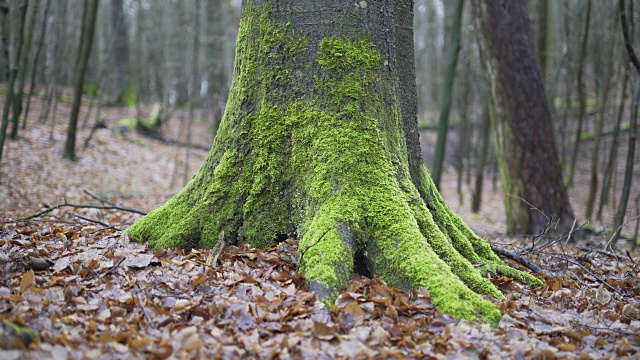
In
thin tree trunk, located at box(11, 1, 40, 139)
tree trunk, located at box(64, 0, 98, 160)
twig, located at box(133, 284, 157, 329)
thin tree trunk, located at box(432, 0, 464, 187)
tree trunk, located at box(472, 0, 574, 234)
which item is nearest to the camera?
twig, located at box(133, 284, 157, 329)

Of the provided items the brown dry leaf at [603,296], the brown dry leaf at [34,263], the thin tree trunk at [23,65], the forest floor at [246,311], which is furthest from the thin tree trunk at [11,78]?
the brown dry leaf at [603,296]

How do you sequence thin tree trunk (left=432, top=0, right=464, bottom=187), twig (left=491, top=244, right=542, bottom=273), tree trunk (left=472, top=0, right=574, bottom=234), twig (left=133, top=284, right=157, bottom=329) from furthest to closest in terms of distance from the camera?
thin tree trunk (left=432, top=0, right=464, bottom=187) → tree trunk (left=472, top=0, right=574, bottom=234) → twig (left=491, top=244, right=542, bottom=273) → twig (left=133, top=284, right=157, bottom=329)

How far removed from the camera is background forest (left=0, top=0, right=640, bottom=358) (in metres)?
2.66

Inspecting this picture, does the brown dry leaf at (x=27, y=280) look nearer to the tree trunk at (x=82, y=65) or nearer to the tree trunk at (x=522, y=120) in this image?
the tree trunk at (x=522, y=120)

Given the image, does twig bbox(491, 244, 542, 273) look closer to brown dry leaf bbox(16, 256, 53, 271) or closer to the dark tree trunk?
brown dry leaf bbox(16, 256, 53, 271)

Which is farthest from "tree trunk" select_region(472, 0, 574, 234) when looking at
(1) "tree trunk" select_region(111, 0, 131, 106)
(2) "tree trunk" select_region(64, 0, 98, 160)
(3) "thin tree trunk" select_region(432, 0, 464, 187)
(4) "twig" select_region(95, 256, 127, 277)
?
(1) "tree trunk" select_region(111, 0, 131, 106)

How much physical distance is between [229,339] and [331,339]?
1.81 ft

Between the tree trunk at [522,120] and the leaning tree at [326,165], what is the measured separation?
3.81m

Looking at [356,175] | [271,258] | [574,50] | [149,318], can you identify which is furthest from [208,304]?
[574,50]

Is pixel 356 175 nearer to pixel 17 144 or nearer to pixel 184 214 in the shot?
pixel 184 214

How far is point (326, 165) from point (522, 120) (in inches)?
203

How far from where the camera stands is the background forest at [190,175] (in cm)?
266

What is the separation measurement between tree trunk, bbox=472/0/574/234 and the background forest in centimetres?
54

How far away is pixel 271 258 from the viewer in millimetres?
3350
